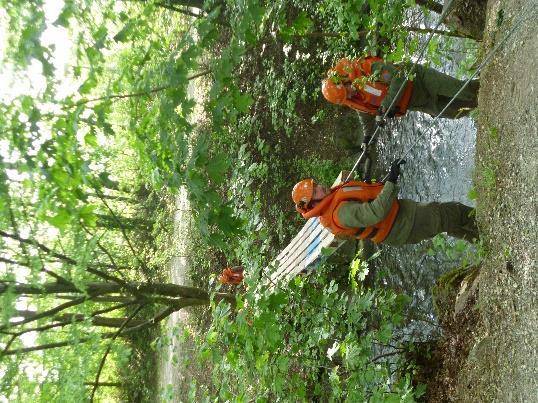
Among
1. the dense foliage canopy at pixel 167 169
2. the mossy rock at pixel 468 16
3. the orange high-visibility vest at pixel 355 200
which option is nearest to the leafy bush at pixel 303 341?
the dense foliage canopy at pixel 167 169

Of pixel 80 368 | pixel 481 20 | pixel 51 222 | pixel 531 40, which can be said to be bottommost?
pixel 80 368

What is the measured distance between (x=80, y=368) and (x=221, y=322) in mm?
1379

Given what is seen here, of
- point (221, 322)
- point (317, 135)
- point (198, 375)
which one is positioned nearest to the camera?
point (221, 322)

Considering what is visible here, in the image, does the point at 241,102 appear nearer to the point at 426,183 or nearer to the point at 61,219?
the point at 61,219

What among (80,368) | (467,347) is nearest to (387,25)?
(467,347)

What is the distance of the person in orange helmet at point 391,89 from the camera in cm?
582

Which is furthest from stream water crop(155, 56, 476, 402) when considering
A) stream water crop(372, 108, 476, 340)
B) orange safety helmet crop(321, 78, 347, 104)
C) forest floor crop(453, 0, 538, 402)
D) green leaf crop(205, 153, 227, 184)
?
green leaf crop(205, 153, 227, 184)

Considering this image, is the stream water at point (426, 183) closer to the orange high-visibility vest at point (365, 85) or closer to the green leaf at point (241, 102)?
the orange high-visibility vest at point (365, 85)

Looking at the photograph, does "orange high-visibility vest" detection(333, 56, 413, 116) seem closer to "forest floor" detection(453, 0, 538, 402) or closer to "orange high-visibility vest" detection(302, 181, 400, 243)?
"orange high-visibility vest" detection(302, 181, 400, 243)

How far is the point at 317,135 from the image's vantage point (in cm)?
880

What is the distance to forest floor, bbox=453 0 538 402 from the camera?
350 centimetres

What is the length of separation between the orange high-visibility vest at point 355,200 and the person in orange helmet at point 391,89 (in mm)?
781

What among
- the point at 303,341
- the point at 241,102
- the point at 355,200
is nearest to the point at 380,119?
the point at 355,200

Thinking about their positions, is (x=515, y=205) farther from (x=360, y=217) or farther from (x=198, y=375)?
(x=198, y=375)
